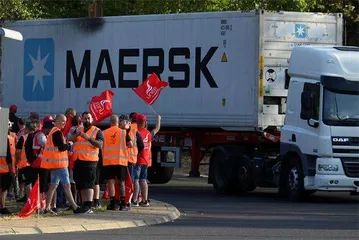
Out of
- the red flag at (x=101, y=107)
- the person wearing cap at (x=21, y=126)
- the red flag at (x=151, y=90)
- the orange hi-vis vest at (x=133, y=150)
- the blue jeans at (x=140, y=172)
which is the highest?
the red flag at (x=151, y=90)

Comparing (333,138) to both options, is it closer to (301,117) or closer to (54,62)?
(301,117)

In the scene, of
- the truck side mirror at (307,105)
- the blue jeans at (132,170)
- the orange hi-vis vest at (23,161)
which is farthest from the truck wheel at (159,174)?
the orange hi-vis vest at (23,161)

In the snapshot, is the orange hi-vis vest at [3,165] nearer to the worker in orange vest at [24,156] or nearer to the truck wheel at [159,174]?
the worker in orange vest at [24,156]

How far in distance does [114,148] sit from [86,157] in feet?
2.83

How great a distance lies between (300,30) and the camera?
25.1m

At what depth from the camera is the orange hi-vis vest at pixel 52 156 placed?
18656 millimetres

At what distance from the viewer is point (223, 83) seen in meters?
25.4

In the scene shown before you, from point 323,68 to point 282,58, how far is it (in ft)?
7.43

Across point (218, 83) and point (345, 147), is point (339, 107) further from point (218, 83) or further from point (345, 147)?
point (218, 83)

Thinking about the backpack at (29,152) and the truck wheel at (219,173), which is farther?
the truck wheel at (219,173)

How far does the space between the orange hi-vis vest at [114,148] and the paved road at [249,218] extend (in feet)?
4.91

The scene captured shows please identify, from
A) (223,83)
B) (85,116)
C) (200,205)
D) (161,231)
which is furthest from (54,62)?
(161,231)

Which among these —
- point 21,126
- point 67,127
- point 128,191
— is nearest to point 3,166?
point 67,127

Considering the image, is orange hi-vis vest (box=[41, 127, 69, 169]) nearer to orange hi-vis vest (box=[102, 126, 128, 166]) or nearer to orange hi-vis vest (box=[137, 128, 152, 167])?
orange hi-vis vest (box=[102, 126, 128, 166])
